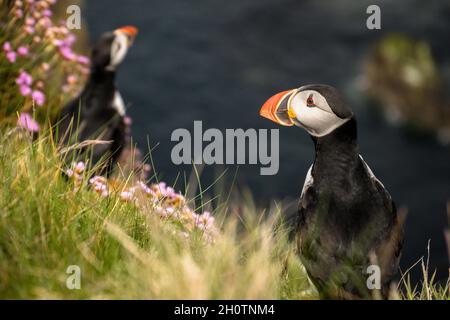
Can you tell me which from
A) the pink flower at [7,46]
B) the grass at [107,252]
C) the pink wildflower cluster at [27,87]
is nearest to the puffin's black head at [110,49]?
the pink wildflower cluster at [27,87]

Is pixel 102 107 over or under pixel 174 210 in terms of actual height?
over

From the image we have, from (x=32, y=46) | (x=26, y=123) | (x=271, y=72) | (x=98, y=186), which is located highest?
(x=271, y=72)

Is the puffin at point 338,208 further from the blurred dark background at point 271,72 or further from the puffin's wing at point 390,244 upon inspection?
the blurred dark background at point 271,72

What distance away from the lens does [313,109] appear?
423 centimetres

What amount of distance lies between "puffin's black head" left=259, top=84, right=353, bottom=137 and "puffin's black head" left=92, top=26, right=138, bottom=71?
3.10 metres

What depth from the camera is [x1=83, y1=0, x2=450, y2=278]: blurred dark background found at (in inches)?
485

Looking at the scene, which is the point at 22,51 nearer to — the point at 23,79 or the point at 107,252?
the point at 23,79

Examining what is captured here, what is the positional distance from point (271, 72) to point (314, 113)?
1109cm

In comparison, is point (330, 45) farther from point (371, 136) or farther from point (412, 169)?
point (412, 169)

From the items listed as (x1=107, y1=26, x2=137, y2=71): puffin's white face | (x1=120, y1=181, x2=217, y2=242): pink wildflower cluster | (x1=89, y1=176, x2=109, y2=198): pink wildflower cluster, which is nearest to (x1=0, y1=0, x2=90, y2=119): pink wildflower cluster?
(x1=107, y1=26, x2=137, y2=71): puffin's white face

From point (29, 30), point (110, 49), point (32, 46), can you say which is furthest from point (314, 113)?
point (110, 49)

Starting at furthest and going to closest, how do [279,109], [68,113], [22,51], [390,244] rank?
1. [68,113]
2. [22,51]
3. [279,109]
4. [390,244]

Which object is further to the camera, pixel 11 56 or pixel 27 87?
pixel 27 87

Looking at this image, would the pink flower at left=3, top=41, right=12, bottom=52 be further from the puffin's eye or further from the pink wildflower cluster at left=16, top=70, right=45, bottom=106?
the puffin's eye
